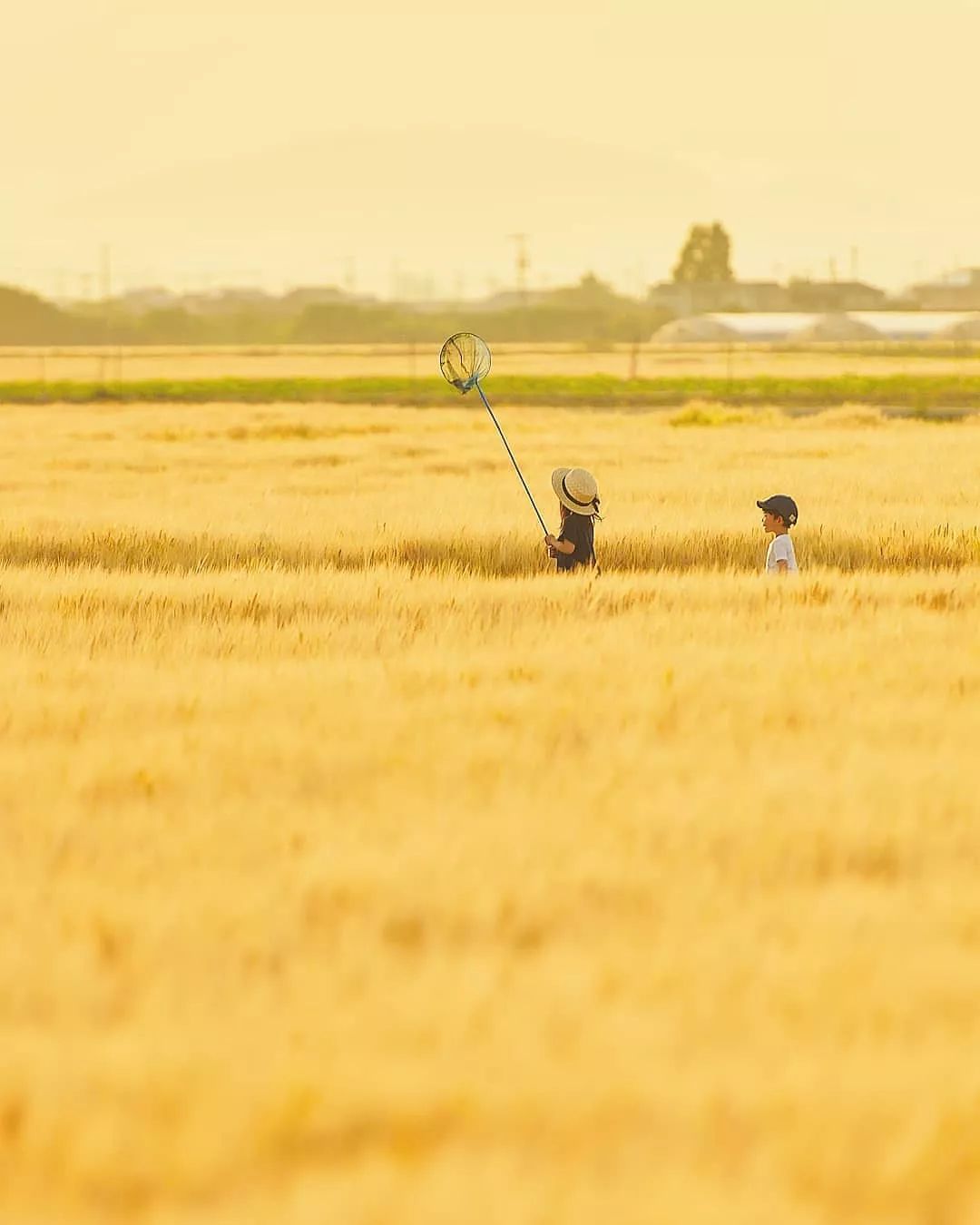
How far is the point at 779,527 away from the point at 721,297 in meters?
122

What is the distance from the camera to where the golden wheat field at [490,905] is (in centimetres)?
322

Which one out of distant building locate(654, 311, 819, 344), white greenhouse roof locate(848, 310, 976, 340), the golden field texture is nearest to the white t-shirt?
the golden field texture

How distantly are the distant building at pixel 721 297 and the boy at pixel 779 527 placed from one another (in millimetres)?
118792

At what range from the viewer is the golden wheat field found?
10.6 feet

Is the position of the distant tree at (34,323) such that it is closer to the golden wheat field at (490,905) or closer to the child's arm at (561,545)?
the child's arm at (561,545)

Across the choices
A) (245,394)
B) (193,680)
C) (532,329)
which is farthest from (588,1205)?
(532,329)

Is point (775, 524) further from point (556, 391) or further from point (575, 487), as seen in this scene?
point (556, 391)

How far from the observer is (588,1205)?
3012mm

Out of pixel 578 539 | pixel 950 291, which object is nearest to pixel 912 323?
pixel 950 291

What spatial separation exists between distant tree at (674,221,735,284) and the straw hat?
428 ft

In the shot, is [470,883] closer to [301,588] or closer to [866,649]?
[866,649]

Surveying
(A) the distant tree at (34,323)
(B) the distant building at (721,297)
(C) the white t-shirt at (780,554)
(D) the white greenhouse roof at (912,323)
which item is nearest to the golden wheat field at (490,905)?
(C) the white t-shirt at (780,554)

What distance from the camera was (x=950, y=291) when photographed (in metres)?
134

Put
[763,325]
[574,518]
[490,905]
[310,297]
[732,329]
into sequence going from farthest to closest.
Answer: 1. [310,297]
2. [763,325]
3. [732,329]
4. [574,518]
5. [490,905]
